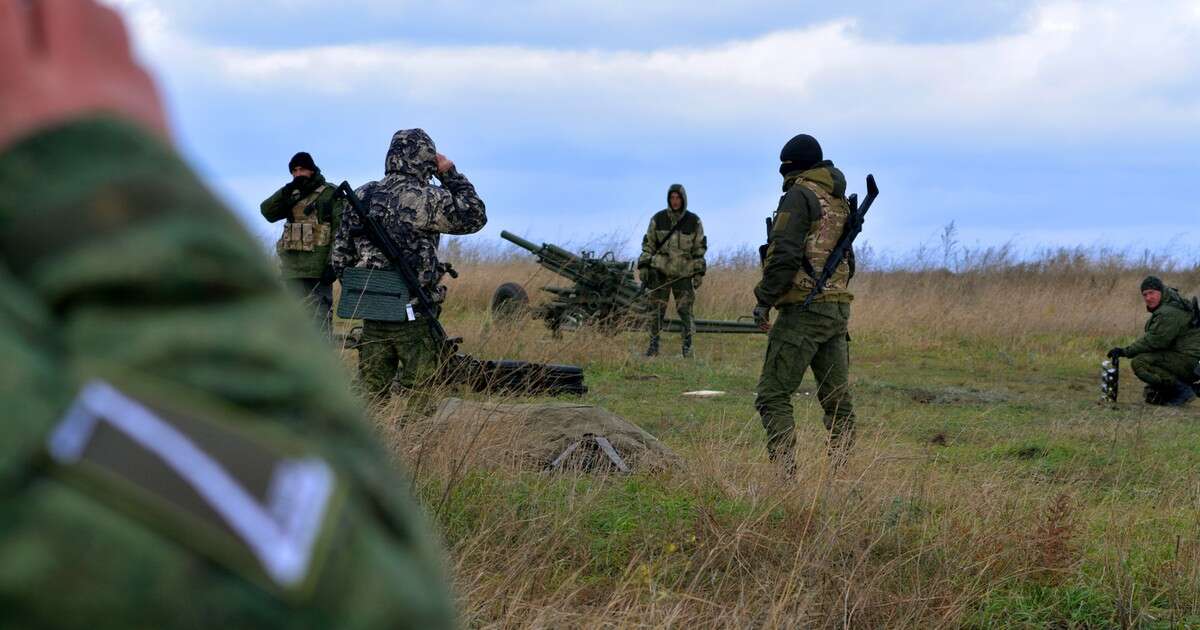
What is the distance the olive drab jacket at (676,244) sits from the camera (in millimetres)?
13016

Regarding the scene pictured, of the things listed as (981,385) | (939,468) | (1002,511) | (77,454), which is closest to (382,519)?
(77,454)

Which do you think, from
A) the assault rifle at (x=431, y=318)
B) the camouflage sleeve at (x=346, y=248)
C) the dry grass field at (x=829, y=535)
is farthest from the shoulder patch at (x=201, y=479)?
the camouflage sleeve at (x=346, y=248)

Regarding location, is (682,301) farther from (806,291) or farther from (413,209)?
(806,291)

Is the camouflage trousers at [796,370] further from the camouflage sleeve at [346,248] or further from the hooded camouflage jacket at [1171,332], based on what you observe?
the hooded camouflage jacket at [1171,332]

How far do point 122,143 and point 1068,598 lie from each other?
12.5 ft

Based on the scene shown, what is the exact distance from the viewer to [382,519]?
1.99 feet

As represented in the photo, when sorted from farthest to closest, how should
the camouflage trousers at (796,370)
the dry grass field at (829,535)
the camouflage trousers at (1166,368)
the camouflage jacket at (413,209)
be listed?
the camouflage trousers at (1166,368) < the camouflage jacket at (413,209) < the camouflage trousers at (796,370) < the dry grass field at (829,535)

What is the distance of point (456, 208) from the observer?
6.45m

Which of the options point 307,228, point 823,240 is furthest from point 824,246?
point 307,228

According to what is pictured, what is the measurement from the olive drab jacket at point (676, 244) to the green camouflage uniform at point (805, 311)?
702cm

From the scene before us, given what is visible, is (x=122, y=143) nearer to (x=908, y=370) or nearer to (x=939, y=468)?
(x=939, y=468)

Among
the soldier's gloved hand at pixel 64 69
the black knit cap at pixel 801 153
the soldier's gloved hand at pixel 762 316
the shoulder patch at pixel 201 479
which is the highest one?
the black knit cap at pixel 801 153

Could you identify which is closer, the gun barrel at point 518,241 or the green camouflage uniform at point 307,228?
the green camouflage uniform at point 307,228

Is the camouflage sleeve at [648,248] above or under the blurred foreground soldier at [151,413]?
above
